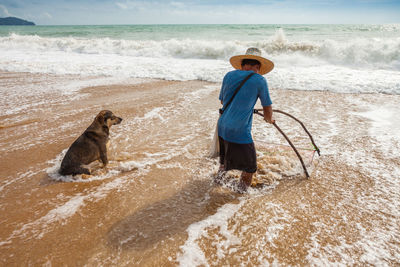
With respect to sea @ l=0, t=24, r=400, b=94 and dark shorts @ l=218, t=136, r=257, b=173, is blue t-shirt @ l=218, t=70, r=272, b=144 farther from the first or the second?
sea @ l=0, t=24, r=400, b=94

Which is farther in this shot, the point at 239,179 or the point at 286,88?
the point at 286,88

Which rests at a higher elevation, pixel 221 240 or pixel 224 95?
pixel 224 95

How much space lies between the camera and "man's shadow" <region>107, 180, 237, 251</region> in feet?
8.95

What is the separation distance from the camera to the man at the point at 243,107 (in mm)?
2783

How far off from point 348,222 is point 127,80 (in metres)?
10.4

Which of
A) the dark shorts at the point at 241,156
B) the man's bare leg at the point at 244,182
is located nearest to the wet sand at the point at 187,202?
the man's bare leg at the point at 244,182

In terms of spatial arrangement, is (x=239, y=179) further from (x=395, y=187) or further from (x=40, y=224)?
(x=40, y=224)

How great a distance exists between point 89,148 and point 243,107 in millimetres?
2660

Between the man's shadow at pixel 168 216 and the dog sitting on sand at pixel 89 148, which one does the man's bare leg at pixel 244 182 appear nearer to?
the man's shadow at pixel 168 216

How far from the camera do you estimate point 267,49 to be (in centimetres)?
1897

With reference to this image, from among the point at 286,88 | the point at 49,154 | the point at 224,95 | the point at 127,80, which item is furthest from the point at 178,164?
the point at 127,80

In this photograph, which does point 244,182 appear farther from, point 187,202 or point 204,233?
point 204,233

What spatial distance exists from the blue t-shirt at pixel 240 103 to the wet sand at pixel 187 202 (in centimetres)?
104

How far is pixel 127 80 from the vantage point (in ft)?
36.5
